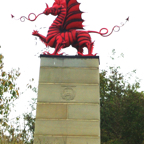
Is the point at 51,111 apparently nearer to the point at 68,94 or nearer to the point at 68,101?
the point at 68,101

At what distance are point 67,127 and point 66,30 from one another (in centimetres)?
364

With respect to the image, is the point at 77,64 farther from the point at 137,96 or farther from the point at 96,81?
the point at 137,96

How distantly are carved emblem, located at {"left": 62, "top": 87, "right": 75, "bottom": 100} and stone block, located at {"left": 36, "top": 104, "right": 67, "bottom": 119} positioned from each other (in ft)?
1.00

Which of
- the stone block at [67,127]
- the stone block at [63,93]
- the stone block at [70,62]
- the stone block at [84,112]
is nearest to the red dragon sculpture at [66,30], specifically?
the stone block at [70,62]

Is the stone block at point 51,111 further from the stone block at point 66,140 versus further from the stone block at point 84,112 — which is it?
the stone block at point 66,140

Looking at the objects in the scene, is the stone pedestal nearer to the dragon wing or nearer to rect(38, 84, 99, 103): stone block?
rect(38, 84, 99, 103): stone block

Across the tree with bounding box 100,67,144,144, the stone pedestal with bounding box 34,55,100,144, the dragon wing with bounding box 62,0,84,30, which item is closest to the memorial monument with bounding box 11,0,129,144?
the stone pedestal with bounding box 34,55,100,144

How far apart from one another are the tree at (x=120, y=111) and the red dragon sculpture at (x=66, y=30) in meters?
7.48

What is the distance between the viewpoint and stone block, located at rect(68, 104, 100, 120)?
Answer: 859 cm

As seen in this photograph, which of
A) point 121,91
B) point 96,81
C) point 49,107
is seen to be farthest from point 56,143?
point 121,91

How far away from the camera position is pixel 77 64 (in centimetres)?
920

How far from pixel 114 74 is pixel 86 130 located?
11805mm

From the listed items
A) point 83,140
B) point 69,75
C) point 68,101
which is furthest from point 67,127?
point 69,75

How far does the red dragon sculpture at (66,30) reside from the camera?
9656 millimetres
